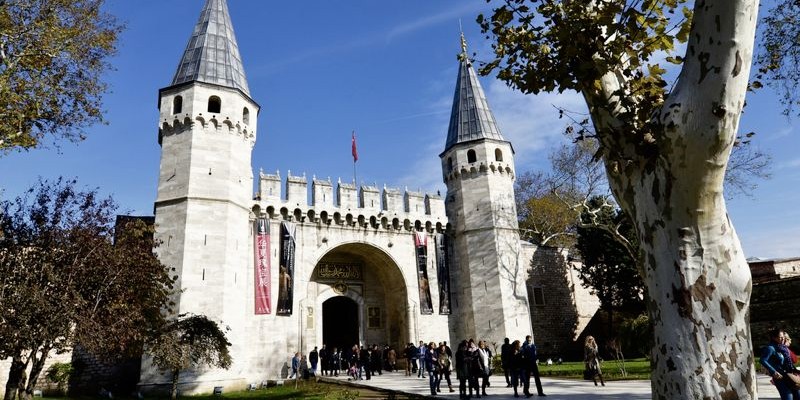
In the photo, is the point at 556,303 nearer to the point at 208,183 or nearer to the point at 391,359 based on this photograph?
the point at 391,359

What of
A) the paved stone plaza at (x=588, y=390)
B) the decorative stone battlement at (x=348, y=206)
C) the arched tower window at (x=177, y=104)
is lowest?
the paved stone plaza at (x=588, y=390)

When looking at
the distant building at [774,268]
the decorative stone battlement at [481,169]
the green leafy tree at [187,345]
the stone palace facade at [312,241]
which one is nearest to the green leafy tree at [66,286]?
the green leafy tree at [187,345]

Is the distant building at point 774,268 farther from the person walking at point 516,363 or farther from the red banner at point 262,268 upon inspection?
the red banner at point 262,268

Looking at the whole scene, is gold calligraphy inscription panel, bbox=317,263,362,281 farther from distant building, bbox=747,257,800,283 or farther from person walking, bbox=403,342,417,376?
distant building, bbox=747,257,800,283

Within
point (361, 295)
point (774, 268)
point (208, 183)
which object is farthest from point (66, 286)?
point (774, 268)

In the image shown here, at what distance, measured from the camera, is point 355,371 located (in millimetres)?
17781

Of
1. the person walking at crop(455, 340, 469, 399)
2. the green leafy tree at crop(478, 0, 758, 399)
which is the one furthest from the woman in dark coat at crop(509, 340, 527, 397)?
the green leafy tree at crop(478, 0, 758, 399)

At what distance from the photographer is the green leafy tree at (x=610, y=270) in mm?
24969

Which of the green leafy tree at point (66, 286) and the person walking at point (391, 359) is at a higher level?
the green leafy tree at point (66, 286)

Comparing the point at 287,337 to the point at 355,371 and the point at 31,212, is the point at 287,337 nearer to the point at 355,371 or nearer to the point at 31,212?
the point at 355,371

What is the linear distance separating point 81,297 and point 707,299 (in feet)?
39.8

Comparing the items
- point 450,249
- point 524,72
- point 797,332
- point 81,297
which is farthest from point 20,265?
point 797,332

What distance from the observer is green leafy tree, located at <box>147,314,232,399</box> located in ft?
46.7

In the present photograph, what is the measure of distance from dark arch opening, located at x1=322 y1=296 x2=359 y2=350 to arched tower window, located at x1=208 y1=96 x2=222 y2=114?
402 inches
